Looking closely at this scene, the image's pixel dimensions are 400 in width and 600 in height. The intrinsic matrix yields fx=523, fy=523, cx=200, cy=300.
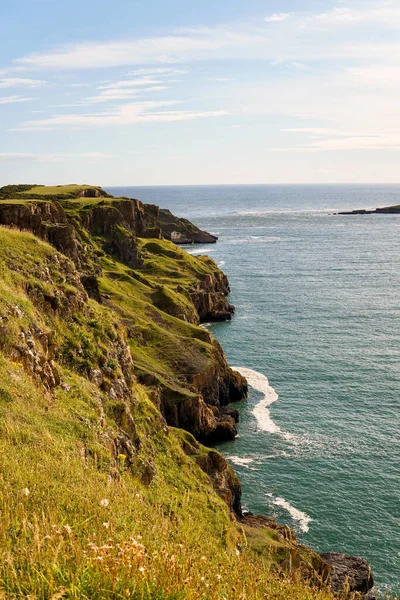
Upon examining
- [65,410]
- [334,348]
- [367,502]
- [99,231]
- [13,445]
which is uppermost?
[99,231]

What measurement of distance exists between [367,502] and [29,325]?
31.0 meters

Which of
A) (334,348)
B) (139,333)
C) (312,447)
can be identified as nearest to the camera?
(312,447)

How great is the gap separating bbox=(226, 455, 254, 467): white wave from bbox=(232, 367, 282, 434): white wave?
595 cm

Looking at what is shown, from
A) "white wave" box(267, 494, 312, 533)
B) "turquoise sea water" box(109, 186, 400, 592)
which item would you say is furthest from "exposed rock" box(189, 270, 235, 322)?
"white wave" box(267, 494, 312, 533)

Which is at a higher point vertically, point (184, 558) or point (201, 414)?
point (184, 558)

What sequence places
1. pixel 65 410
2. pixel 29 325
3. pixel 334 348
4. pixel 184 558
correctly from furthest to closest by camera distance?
pixel 334 348 < pixel 29 325 < pixel 65 410 < pixel 184 558

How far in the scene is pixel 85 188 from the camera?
128 meters

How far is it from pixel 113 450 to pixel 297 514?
23.5 metres

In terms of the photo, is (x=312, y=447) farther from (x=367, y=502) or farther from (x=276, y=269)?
(x=276, y=269)

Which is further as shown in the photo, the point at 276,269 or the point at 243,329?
the point at 276,269

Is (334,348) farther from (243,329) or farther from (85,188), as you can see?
(85,188)

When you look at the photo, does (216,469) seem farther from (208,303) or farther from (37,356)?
(208,303)

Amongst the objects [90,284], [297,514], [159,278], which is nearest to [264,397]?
[297,514]

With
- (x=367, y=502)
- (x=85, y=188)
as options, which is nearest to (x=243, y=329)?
(x=367, y=502)
